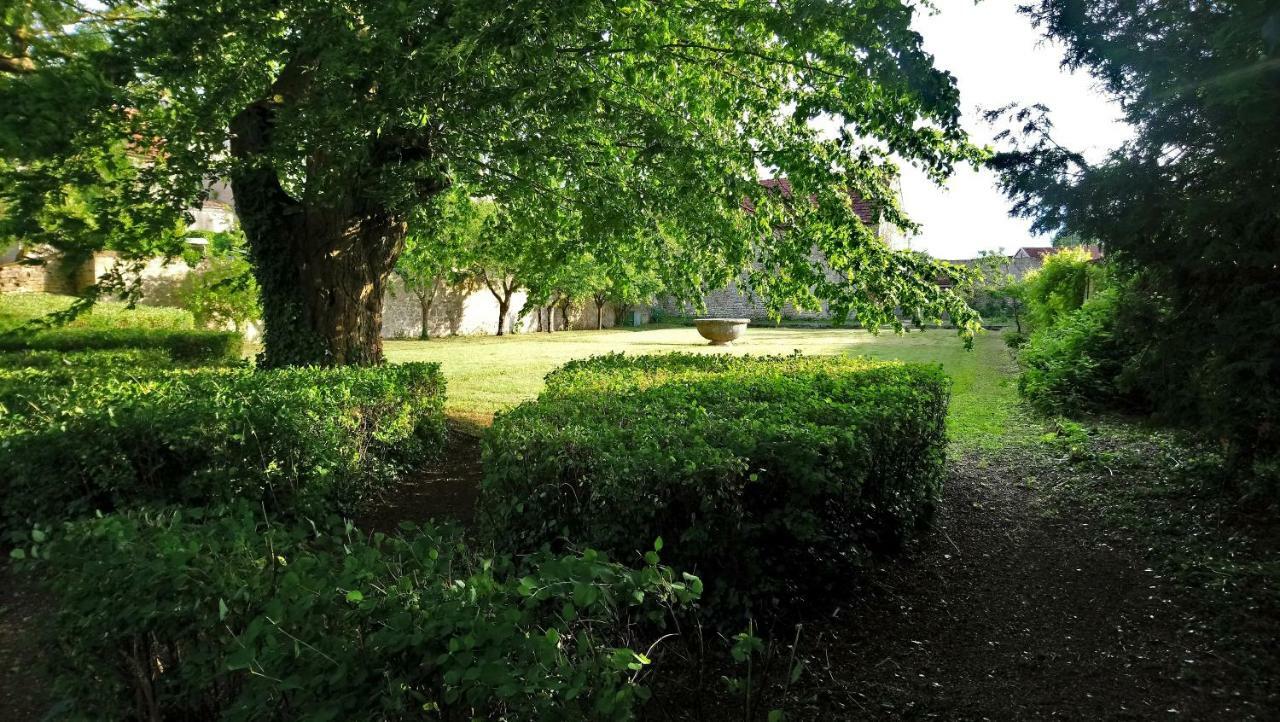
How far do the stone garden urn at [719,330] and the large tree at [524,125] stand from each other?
15217 millimetres

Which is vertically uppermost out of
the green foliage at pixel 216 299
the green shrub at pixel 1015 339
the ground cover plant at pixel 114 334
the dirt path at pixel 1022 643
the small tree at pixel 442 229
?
the small tree at pixel 442 229

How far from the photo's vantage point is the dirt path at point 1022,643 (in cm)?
305

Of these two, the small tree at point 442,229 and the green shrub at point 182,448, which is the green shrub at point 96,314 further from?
the green shrub at point 182,448

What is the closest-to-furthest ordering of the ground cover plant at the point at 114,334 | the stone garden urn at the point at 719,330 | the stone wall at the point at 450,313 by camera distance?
the ground cover plant at the point at 114,334 → the stone garden urn at the point at 719,330 → the stone wall at the point at 450,313

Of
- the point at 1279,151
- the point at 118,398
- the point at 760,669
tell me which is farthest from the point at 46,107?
the point at 1279,151

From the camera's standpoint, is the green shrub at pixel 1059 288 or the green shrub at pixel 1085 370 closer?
the green shrub at pixel 1085 370

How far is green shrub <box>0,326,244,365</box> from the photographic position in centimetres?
1072

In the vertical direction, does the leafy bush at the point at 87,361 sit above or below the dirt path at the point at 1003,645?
above

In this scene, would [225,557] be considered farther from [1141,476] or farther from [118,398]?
[1141,476]

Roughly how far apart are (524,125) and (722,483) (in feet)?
15.9

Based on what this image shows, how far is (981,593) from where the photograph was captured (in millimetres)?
4281

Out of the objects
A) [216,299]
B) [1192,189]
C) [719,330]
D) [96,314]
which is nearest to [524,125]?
[1192,189]

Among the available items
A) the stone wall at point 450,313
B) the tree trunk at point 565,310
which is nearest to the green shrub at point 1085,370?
the stone wall at point 450,313

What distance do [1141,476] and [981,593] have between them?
3.12m
